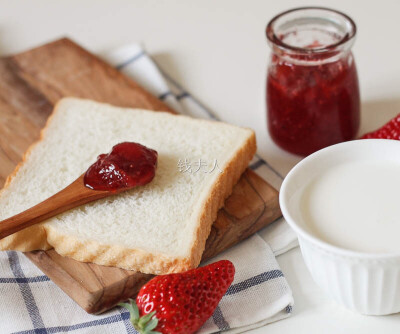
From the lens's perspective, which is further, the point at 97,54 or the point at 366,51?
the point at 97,54

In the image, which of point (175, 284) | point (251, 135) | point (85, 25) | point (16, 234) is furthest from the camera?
point (85, 25)

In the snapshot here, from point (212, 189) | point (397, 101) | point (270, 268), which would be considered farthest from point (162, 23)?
point (270, 268)

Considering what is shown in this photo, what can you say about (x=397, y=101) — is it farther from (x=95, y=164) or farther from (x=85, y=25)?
(x=85, y=25)

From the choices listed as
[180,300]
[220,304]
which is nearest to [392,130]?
[220,304]

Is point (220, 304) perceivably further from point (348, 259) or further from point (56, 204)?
point (56, 204)

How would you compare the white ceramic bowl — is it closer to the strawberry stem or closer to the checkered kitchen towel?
the checkered kitchen towel

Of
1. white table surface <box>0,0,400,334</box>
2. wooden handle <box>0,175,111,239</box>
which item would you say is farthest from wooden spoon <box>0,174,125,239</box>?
white table surface <box>0,0,400,334</box>
